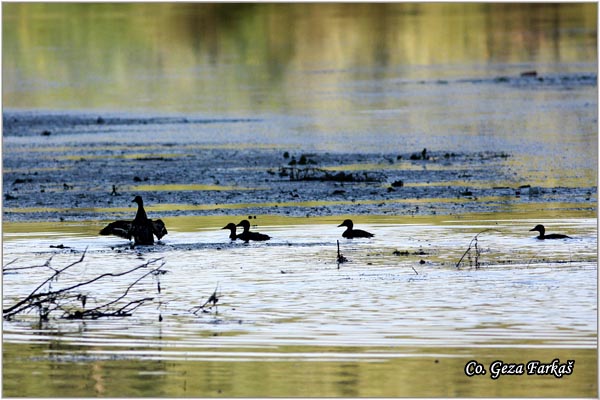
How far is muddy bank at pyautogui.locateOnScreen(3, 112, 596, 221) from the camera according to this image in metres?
18.7

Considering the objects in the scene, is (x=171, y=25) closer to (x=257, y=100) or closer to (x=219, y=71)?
(x=219, y=71)

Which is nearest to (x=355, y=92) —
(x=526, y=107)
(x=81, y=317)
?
(x=526, y=107)

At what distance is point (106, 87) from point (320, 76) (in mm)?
6138

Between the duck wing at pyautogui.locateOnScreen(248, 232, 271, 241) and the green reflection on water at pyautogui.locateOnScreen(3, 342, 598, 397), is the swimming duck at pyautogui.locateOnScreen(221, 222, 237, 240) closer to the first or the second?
the duck wing at pyautogui.locateOnScreen(248, 232, 271, 241)

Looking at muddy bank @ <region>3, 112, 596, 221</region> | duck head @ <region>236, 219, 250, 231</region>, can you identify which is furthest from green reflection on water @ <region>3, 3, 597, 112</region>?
duck head @ <region>236, 219, 250, 231</region>

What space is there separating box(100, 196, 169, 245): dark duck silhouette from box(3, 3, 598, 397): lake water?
251mm

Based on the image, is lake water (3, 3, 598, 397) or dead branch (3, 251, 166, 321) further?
dead branch (3, 251, 166, 321)

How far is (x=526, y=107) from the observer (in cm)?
3089

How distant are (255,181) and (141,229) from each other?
5.24 m

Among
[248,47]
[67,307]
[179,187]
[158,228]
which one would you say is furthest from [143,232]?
[248,47]

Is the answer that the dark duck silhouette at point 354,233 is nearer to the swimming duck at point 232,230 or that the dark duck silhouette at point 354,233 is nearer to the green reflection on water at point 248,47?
the swimming duck at point 232,230

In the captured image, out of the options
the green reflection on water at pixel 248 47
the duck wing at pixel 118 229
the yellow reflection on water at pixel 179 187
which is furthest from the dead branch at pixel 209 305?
the green reflection on water at pixel 248 47

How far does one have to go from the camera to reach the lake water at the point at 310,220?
31.6 feet

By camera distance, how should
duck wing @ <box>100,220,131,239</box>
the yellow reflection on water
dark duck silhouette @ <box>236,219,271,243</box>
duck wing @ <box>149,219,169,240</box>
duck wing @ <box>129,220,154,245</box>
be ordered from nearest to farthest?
1. dark duck silhouette @ <box>236,219,271,243</box>
2. duck wing @ <box>129,220,154,245</box>
3. duck wing @ <box>149,219,169,240</box>
4. duck wing @ <box>100,220,131,239</box>
5. the yellow reflection on water
